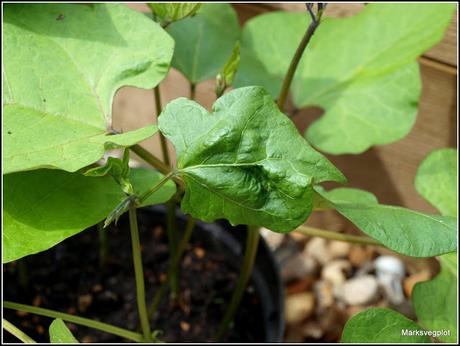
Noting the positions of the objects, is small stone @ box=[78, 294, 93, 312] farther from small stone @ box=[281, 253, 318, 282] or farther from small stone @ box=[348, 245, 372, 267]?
small stone @ box=[348, 245, 372, 267]

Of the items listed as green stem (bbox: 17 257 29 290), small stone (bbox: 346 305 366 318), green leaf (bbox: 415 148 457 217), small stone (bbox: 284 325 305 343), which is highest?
green leaf (bbox: 415 148 457 217)

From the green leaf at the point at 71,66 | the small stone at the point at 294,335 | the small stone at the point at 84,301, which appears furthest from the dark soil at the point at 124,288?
the green leaf at the point at 71,66

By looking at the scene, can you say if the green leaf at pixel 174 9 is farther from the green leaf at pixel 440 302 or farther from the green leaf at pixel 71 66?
the green leaf at pixel 440 302

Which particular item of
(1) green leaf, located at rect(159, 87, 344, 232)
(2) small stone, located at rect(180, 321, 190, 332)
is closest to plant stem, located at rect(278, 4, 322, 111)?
(1) green leaf, located at rect(159, 87, 344, 232)

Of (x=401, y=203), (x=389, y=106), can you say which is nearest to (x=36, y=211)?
(x=389, y=106)

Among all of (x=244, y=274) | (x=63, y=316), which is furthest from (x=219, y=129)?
(x=244, y=274)

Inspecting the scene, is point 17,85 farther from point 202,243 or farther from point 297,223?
point 202,243
